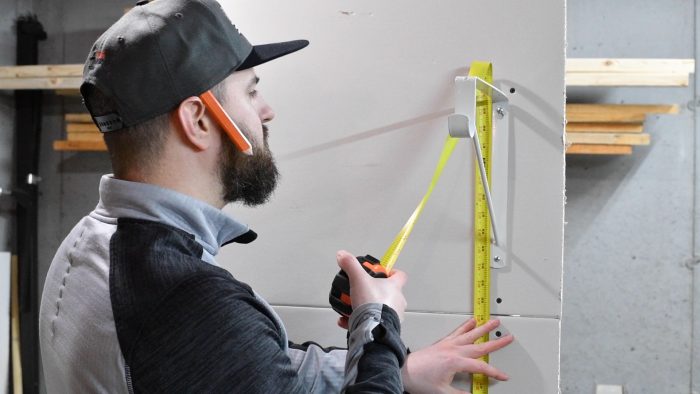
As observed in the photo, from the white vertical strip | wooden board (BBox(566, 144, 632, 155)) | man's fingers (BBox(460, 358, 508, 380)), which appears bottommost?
the white vertical strip

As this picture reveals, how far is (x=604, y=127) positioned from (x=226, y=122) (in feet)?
8.83

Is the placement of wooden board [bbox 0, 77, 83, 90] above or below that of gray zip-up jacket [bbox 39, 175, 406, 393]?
above

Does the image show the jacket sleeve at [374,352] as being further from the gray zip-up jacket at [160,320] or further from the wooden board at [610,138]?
the wooden board at [610,138]

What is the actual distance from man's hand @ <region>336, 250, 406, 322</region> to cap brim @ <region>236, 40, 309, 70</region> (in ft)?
1.32

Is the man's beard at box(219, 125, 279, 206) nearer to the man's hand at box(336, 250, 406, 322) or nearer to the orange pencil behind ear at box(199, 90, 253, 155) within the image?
the orange pencil behind ear at box(199, 90, 253, 155)

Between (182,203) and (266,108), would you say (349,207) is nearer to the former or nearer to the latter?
(266,108)

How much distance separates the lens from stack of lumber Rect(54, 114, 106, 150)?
3.84 m

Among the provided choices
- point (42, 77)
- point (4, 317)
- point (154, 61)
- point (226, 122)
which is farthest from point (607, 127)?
point (4, 317)

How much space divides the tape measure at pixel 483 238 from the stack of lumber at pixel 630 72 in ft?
5.83

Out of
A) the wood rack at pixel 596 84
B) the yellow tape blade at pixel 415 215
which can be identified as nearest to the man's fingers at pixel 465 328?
the yellow tape blade at pixel 415 215

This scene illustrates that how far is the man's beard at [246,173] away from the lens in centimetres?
122

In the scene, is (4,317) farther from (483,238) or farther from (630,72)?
(630,72)

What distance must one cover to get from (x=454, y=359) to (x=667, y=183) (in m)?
2.56

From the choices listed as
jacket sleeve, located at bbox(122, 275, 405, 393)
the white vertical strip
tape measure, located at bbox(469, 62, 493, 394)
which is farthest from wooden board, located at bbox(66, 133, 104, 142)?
jacket sleeve, located at bbox(122, 275, 405, 393)
